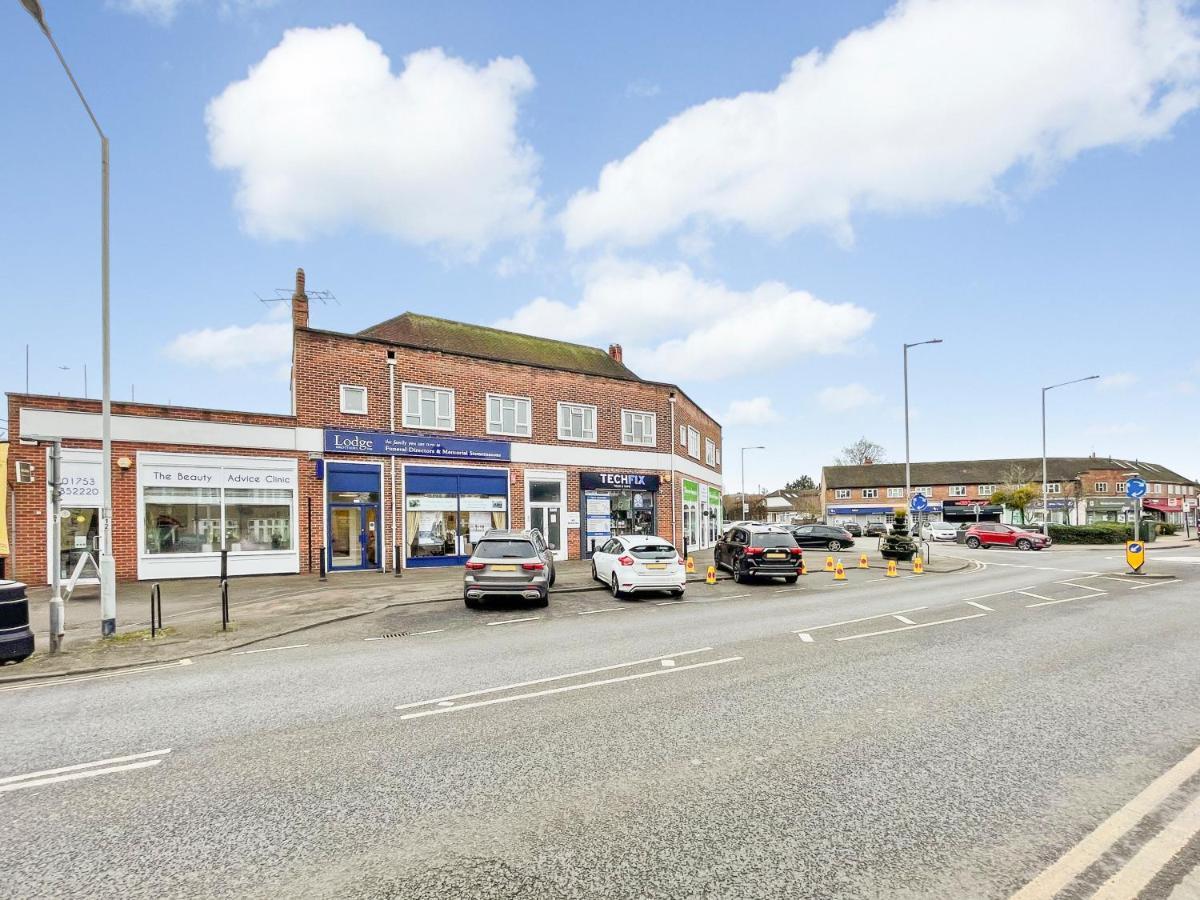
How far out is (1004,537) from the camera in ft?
131

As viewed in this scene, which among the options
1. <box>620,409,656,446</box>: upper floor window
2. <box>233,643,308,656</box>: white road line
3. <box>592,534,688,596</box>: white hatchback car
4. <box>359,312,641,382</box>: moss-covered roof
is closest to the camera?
<box>233,643,308,656</box>: white road line

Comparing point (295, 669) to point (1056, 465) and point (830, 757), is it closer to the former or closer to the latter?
point (830, 757)

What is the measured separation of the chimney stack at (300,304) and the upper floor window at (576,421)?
400 inches

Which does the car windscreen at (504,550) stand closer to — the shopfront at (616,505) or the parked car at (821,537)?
the shopfront at (616,505)

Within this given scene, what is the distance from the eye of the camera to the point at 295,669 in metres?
8.66

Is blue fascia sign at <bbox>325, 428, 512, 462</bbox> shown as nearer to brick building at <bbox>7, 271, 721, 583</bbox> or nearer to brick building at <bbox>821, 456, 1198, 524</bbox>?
brick building at <bbox>7, 271, 721, 583</bbox>

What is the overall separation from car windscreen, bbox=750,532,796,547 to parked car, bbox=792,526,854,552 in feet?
66.9

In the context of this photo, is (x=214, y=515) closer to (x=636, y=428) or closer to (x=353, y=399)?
(x=353, y=399)

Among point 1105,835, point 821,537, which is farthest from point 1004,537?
point 1105,835

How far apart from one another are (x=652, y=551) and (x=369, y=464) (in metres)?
11.4

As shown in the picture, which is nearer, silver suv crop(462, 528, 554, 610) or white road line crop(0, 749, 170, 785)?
white road line crop(0, 749, 170, 785)

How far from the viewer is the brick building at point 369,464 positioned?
718 inches

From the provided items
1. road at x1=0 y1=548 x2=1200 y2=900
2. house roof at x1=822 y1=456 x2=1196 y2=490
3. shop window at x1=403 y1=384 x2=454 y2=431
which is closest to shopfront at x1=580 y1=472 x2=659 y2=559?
shop window at x1=403 y1=384 x2=454 y2=431

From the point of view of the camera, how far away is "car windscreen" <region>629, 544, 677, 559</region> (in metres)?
16.0
